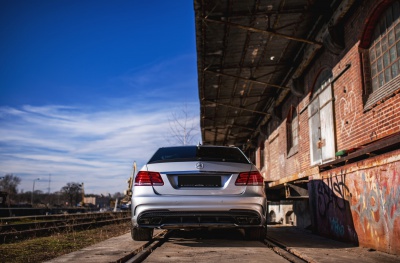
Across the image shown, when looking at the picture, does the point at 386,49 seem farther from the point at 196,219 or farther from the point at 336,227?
the point at 196,219

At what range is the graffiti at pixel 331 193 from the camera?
5.70 meters

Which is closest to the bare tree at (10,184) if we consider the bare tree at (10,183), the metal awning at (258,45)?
the bare tree at (10,183)

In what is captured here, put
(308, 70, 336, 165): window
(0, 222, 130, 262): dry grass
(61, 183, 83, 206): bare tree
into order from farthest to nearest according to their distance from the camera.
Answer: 1. (61, 183, 83, 206): bare tree
2. (308, 70, 336, 165): window
3. (0, 222, 130, 262): dry grass

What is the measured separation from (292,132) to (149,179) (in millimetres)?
9540

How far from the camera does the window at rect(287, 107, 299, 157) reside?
42.2 ft

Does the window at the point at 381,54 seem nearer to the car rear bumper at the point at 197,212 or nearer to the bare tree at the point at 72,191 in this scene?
the car rear bumper at the point at 197,212

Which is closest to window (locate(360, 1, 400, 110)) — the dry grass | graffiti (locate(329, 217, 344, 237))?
graffiti (locate(329, 217, 344, 237))

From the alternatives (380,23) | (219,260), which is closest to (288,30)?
(380,23)

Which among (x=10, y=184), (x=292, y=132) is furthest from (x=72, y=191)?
(x=292, y=132)

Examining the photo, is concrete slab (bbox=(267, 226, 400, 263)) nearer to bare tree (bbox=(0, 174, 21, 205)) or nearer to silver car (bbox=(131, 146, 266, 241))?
silver car (bbox=(131, 146, 266, 241))

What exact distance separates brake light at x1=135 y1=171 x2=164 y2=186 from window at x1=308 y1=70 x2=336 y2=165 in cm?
540

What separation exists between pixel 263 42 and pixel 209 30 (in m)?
1.66

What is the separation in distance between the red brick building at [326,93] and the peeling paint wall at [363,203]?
0.5 inches

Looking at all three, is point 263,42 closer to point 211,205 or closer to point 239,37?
point 239,37
